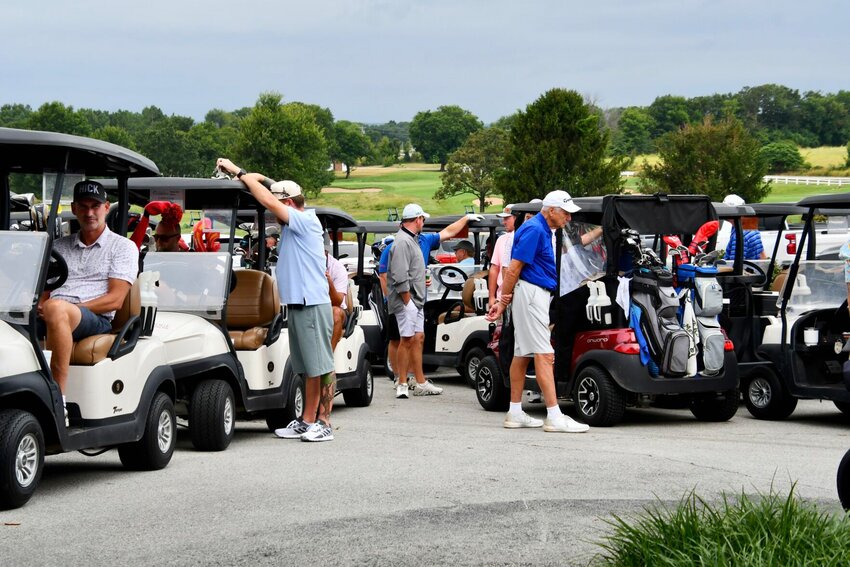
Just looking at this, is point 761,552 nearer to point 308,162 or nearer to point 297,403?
point 297,403

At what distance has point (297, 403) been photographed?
11023 millimetres

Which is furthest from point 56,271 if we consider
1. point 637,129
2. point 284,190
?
point 637,129

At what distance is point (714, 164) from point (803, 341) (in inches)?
1938

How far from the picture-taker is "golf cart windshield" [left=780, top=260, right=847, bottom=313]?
11578 mm

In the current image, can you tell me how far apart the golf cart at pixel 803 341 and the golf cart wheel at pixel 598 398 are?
5.04 ft

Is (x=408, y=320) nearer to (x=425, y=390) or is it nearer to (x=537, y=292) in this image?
(x=425, y=390)

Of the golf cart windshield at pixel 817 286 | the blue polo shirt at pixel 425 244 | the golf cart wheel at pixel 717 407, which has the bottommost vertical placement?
the golf cart wheel at pixel 717 407

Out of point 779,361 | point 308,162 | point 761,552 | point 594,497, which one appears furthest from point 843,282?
point 308,162

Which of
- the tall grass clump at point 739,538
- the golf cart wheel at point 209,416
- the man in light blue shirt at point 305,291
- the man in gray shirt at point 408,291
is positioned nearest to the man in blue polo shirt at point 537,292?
the man in light blue shirt at point 305,291

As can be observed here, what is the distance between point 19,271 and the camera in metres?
7.37

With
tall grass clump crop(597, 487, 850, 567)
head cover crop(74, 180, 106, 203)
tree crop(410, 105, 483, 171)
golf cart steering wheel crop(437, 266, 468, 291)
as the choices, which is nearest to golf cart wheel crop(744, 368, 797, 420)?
golf cart steering wheel crop(437, 266, 468, 291)

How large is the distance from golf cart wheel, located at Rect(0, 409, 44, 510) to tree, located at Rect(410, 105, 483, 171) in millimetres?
154730

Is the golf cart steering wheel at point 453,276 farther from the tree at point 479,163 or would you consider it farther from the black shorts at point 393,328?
the tree at point 479,163

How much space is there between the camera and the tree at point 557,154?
60625 millimetres
